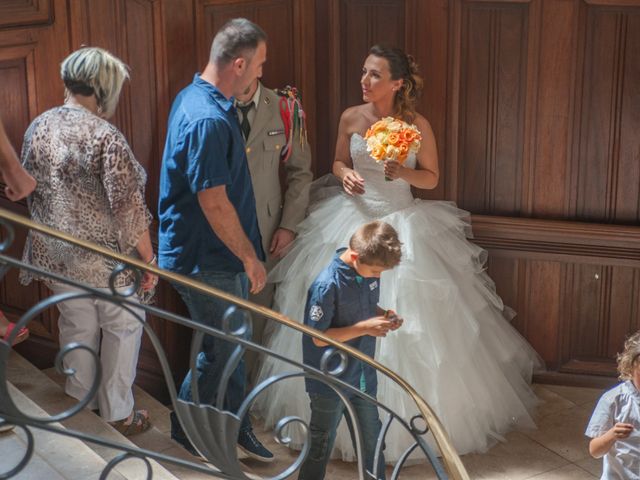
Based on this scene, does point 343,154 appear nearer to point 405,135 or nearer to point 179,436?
point 405,135

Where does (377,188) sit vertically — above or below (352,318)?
above

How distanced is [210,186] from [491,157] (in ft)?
6.14

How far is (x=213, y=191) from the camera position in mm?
4078

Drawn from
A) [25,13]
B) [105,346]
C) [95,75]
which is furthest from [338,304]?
[25,13]

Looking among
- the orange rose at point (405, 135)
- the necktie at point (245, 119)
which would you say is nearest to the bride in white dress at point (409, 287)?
the orange rose at point (405, 135)

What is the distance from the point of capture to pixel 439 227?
516 centimetres

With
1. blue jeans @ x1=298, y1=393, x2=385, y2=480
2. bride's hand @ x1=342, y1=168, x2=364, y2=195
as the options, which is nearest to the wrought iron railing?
blue jeans @ x1=298, y1=393, x2=385, y2=480

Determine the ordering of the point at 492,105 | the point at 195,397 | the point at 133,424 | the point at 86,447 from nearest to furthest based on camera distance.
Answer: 1. the point at 195,397
2. the point at 86,447
3. the point at 133,424
4. the point at 492,105

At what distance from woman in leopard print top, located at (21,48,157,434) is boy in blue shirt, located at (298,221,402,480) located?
2.43ft

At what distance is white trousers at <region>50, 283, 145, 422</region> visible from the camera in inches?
169

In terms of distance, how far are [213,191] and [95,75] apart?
0.59 metres

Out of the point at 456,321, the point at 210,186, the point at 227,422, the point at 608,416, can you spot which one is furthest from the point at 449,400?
the point at 227,422

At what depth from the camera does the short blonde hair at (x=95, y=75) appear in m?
4.13

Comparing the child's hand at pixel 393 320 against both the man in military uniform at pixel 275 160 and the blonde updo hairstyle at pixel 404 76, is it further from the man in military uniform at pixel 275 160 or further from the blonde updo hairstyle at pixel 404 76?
the blonde updo hairstyle at pixel 404 76
